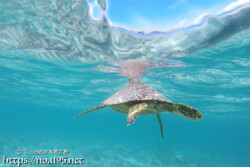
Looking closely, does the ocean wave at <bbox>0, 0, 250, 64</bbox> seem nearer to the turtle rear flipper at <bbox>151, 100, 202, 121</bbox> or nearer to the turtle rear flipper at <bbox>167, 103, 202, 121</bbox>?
the turtle rear flipper at <bbox>151, 100, 202, 121</bbox>

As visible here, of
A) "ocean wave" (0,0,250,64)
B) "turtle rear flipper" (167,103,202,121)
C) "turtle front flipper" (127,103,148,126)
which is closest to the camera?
"turtle rear flipper" (167,103,202,121)

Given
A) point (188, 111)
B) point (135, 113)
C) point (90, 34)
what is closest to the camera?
point (188, 111)

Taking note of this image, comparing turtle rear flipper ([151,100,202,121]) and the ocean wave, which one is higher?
the ocean wave

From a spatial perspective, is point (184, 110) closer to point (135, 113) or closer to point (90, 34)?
point (135, 113)

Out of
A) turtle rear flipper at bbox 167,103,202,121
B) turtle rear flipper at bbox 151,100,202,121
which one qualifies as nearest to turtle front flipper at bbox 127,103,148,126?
turtle rear flipper at bbox 151,100,202,121

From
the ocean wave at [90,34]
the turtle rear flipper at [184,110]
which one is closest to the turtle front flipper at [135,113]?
the turtle rear flipper at [184,110]

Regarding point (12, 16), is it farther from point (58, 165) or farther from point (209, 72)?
point (209, 72)

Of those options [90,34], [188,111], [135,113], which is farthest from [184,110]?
A: [90,34]

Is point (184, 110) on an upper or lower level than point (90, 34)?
lower

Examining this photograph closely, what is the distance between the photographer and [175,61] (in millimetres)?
12664

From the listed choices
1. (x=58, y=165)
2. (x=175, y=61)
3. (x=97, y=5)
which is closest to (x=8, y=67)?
(x=58, y=165)

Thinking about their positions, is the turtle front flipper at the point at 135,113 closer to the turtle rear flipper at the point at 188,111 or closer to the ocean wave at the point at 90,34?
the turtle rear flipper at the point at 188,111

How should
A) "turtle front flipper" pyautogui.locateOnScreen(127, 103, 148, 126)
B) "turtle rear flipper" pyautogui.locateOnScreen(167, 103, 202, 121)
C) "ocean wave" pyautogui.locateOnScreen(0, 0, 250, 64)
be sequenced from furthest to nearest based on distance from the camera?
1. "ocean wave" pyautogui.locateOnScreen(0, 0, 250, 64)
2. "turtle front flipper" pyautogui.locateOnScreen(127, 103, 148, 126)
3. "turtle rear flipper" pyautogui.locateOnScreen(167, 103, 202, 121)

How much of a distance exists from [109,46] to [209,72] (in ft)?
33.2
